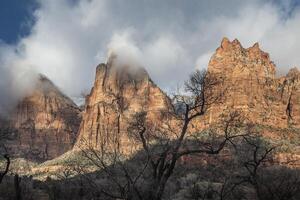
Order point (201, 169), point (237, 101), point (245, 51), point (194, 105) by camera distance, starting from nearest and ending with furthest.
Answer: point (194, 105) → point (201, 169) → point (237, 101) → point (245, 51)

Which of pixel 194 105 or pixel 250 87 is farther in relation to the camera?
pixel 250 87

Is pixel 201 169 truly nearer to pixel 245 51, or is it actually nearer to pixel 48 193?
pixel 48 193

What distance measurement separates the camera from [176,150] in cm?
2208

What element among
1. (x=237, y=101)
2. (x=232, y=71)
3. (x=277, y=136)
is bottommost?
(x=277, y=136)

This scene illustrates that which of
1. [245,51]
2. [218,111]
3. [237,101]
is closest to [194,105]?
[218,111]

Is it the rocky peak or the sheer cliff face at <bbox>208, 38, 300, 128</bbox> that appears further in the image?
the rocky peak

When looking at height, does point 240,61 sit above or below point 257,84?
above

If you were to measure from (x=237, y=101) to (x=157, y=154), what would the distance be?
496ft

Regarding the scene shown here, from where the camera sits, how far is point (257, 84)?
176875 mm

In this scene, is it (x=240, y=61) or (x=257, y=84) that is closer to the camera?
(x=257, y=84)

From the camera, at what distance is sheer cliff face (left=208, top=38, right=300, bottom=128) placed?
168 m

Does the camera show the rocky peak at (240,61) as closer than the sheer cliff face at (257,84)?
No

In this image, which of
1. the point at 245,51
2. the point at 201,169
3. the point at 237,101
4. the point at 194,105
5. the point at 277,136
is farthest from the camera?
the point at 245,51

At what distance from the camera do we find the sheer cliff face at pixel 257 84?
167875 millimetres
